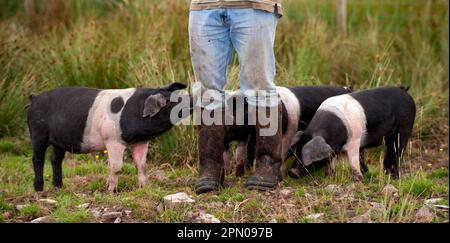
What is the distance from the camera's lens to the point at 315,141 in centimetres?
557

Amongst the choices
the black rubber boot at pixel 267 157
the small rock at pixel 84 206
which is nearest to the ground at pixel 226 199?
the small rock at pixel 84 206

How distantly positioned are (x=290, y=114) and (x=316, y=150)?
657 mm

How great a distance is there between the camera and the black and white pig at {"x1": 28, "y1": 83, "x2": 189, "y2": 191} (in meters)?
5.54

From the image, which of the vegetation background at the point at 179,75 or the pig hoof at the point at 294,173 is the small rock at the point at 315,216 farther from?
the pig hoof at the point at 294,173

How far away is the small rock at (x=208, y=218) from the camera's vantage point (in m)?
4.79

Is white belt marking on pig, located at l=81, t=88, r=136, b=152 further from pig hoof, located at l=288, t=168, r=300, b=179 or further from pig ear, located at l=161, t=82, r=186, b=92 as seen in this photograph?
pig hoof, located at l=288, t=168, r=300, b=179

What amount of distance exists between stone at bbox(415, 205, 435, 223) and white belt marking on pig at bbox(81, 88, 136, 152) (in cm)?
232

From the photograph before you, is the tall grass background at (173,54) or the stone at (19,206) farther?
the tall grass background at (173,54)

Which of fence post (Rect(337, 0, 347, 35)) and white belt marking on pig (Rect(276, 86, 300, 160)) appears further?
fence post (Rect(337, 0, 347, 35))

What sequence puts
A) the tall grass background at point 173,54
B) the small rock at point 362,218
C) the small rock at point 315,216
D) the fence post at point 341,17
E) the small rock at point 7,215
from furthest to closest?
the fence post at point 341,17 → the tall grass background at point 173,54 → the small rock at point 7,215 → the small rock at point 315,216 → the small rock at point 362,218

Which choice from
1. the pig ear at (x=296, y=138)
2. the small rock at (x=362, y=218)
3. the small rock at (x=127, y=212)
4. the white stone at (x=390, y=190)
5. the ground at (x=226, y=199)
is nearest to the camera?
the small rock at (x=362, y=218)

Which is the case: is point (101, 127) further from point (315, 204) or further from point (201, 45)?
point (315, 204)

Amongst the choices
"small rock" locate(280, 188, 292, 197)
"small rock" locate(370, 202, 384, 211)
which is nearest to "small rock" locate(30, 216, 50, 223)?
"small rock" locate(280, 188, 292, 197)

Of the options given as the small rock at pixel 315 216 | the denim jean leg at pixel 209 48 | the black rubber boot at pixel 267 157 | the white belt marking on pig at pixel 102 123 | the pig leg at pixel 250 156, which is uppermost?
the denim jean leg at pixel 209 48
